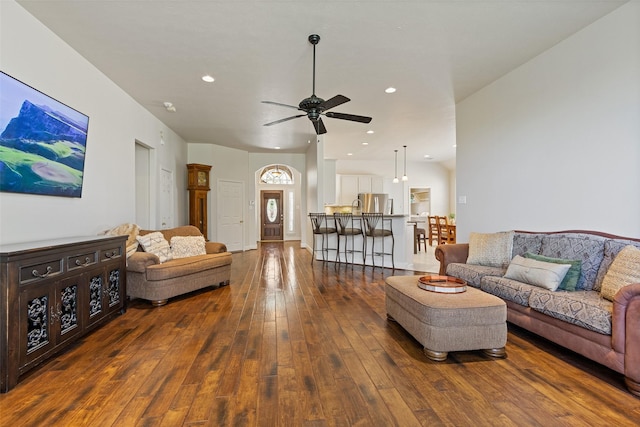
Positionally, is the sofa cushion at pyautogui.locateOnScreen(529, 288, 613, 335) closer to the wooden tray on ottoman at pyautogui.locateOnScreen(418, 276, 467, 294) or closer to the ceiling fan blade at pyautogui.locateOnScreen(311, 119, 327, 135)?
the wooden tray on ottoman at pyautogui.locateOnScreen(418, 276, 467, 294)

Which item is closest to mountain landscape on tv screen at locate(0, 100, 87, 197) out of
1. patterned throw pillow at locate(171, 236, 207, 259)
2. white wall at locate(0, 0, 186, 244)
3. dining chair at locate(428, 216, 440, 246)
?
white wall at locate(0, 0, 186, 244)

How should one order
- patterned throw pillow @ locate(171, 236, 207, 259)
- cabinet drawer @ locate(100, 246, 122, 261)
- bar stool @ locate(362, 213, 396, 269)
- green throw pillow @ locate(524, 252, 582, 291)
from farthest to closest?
bar stool @ locate(362, 213, 396, 269), patterned throw pillow @ locate(171, 236, 207, 259), cabinet drawer @ locate(100, 246, 122, 261), green throw pillow @ locate(524, 252, 582, 291)

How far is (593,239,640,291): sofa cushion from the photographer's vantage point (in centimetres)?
256

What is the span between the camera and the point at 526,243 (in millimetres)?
3443

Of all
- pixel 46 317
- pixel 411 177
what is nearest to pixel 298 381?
pixel 46 317

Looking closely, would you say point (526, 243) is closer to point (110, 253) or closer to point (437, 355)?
point (437, 355)

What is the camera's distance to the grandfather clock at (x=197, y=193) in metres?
7.17

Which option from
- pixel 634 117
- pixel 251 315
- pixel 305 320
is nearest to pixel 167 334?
pixel 251 315

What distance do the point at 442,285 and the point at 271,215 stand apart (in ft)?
31.3

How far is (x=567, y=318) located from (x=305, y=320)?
2.20 m

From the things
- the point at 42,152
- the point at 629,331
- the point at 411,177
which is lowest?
the point at 629,331

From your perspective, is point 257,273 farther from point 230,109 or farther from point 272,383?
point 272,383

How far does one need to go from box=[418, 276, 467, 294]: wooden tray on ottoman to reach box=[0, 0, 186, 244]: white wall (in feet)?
11.2

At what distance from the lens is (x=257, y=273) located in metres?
5.59
